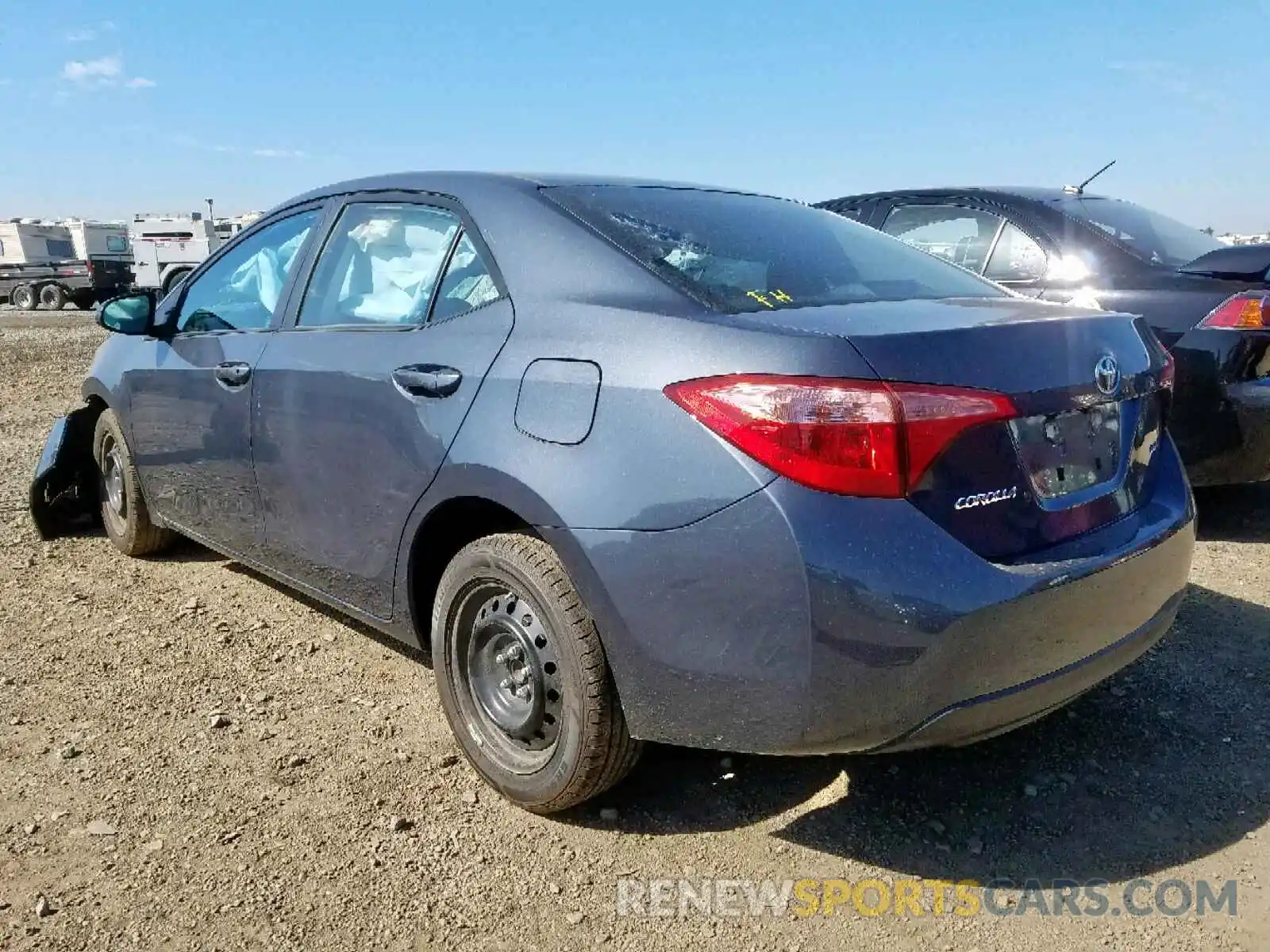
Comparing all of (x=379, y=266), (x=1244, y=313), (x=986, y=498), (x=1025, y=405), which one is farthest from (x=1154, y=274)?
(x=379, y=266)

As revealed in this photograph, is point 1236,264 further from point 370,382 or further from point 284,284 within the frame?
point 284,284

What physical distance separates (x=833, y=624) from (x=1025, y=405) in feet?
2.03

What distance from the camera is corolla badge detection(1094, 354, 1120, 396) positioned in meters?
2.21

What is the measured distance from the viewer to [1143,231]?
505 centimetres

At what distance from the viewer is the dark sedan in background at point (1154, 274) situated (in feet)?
13.9

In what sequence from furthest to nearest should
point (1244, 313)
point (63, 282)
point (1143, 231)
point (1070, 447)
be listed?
point (63, 282) < point (1143, 231) < point (1244, 313) < point (1070, 447)

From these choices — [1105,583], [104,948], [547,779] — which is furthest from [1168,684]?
[104,948]

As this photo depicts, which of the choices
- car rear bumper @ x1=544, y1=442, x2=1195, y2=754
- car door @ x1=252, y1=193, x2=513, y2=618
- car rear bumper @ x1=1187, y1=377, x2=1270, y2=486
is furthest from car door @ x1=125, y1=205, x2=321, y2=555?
car rear bumper @ x1=1187, y1=377, x2=1270, y2=486

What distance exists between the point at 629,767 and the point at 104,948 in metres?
1.16

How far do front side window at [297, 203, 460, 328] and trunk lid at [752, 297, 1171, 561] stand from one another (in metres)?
1.14

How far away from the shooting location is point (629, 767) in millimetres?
2363

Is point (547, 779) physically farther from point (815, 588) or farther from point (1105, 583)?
point (1105, 583)

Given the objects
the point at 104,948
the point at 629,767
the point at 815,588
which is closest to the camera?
the point at 815,588

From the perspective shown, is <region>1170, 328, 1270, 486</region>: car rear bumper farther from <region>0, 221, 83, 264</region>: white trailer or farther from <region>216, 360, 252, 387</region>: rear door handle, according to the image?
<region>0, 221, 83, 264</region>: white trailer
